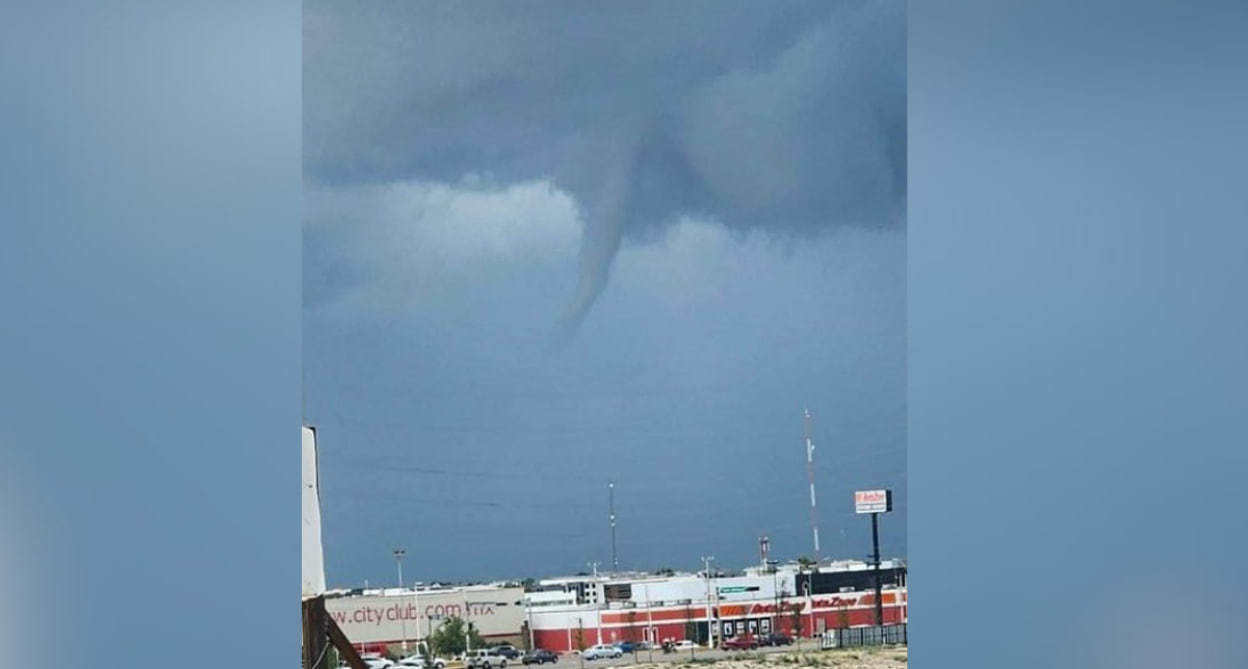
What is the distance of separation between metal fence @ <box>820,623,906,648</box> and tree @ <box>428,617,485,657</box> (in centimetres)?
179

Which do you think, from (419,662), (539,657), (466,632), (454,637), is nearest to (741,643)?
(539,657)

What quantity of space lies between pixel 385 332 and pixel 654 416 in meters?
1.39

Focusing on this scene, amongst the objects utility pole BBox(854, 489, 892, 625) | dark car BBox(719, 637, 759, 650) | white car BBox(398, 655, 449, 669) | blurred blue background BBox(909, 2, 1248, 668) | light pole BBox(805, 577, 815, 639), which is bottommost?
dark car BBox(719, 637, 759, 650)

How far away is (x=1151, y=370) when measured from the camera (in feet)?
12.1

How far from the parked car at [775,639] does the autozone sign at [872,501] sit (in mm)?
721

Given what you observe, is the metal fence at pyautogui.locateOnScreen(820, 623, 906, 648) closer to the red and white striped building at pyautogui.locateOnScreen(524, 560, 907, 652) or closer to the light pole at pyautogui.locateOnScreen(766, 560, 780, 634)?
the red and white striped building at pyautogui.locateOnScreen(524, 560, 907, 652)

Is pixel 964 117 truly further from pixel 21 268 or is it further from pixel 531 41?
pixel 531 41

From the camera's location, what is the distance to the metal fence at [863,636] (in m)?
7.10

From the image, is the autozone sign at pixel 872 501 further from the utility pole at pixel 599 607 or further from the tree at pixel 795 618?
the utility pole at pixel 599 607

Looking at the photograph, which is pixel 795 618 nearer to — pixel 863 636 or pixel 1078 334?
pixel 863 636

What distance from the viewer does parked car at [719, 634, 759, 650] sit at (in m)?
7.01

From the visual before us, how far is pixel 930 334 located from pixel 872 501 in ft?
11.4

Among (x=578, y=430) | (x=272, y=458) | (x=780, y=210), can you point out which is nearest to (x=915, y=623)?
(x=272, y=458)

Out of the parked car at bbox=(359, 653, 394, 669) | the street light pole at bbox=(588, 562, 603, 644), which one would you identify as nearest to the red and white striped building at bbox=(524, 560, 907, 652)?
the street light pole at bbox=(588, 562, 603, 644)
